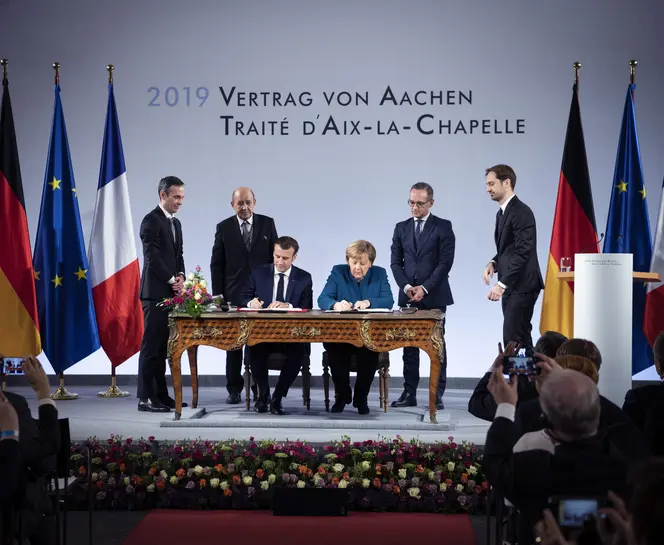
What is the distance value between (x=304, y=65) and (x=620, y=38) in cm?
272

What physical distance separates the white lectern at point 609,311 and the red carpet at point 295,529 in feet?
3.69

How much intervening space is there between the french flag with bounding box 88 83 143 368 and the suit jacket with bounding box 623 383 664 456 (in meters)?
4.98

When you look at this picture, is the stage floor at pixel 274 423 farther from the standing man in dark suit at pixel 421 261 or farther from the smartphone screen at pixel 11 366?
Answer: the smartphone screen at pixel 11 366

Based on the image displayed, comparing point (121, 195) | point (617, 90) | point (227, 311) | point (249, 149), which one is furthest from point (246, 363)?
point (617, 90)

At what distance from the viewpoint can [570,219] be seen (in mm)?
7543

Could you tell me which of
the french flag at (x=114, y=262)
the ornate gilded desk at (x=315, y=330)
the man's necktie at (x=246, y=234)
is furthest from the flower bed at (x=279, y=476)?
the french flag at (x=114, y=262)

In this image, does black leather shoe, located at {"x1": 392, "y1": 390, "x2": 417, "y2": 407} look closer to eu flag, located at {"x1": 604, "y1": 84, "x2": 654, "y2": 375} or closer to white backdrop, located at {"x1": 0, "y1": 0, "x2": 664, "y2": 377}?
white backdrop, located at {"x1": 0, "y1": 0, "x2": 664, "y2": 377}

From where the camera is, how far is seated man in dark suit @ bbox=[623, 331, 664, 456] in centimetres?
326

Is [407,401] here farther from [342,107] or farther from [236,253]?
[342,107]

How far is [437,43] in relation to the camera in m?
8.45

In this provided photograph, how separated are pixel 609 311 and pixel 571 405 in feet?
8.61

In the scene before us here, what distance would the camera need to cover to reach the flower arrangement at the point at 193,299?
622 cm

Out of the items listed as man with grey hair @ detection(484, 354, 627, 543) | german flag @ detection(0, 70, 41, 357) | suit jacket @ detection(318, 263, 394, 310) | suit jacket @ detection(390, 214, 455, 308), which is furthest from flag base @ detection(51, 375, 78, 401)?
man with grey hair @ detection(484, 354, 627, 543)

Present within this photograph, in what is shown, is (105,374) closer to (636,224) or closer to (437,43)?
(437,43)
